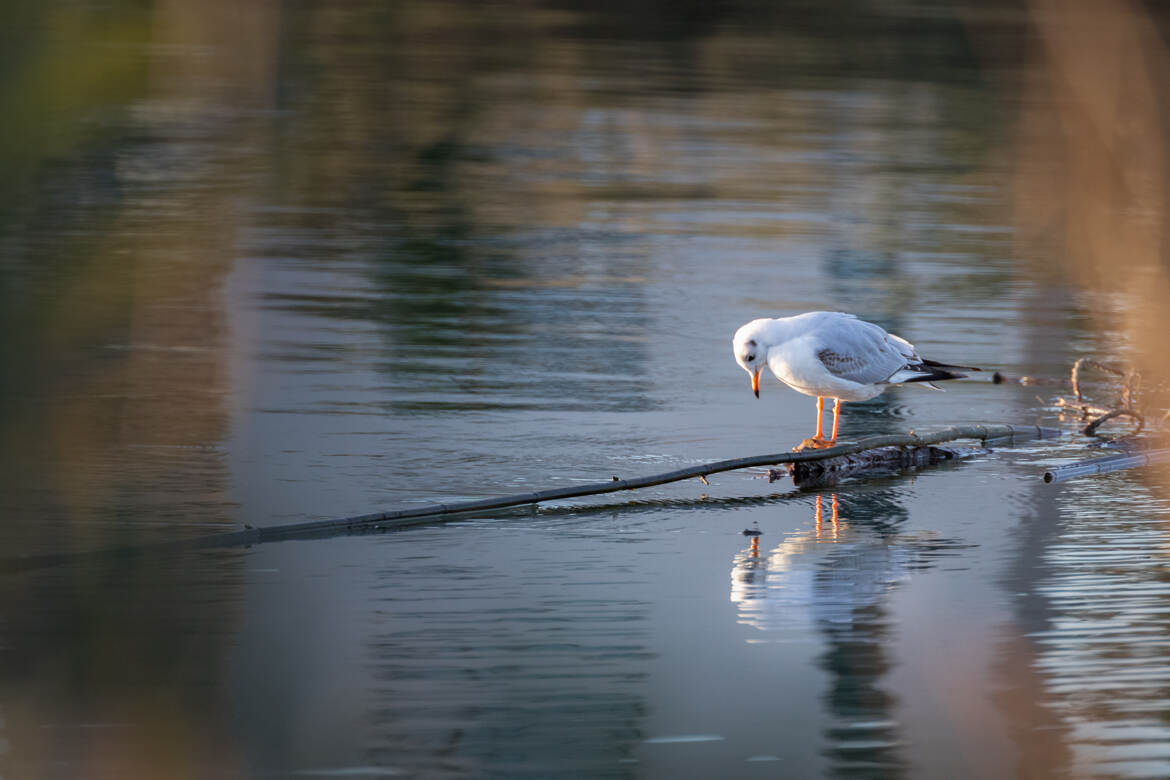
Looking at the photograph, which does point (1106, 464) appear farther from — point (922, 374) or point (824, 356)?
point (824, 356)

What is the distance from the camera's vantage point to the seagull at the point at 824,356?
6414 mm

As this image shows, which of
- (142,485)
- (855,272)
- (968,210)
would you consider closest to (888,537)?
(142,485)

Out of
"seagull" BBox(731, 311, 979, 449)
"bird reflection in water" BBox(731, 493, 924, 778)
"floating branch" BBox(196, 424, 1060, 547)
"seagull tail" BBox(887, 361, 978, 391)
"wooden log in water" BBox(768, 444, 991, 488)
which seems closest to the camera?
"bird reflection in water" BBox(731, 493, 924, 778)

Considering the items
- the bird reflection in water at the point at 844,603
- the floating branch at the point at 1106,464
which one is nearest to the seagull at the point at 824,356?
the bird reflection in water at the point at 844,603

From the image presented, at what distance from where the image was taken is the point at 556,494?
5.55m

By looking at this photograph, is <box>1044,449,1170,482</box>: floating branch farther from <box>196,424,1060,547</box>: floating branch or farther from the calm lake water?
<box>196,424,1060,547</box>: floating branch

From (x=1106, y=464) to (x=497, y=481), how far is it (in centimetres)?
253

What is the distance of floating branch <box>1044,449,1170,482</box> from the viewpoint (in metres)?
6.26

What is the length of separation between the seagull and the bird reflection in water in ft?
1.92

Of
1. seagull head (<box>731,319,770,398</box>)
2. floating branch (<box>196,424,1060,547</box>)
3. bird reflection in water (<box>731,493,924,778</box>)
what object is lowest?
bird reflection in water (<box>731,493,924,778</box>)

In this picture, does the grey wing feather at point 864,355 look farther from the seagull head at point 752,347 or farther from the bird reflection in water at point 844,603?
the bird reflection in water at point 844,603

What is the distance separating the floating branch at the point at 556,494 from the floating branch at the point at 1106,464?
46 cm

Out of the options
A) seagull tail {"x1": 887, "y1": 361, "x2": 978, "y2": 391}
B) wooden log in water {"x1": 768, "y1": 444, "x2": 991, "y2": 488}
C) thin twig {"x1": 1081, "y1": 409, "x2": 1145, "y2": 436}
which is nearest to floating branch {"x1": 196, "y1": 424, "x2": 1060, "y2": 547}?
wooden log in water {"x1": 768, "y1": 444, "x2": 991, "y2": 488}

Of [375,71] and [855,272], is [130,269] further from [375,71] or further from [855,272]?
[375,71]
